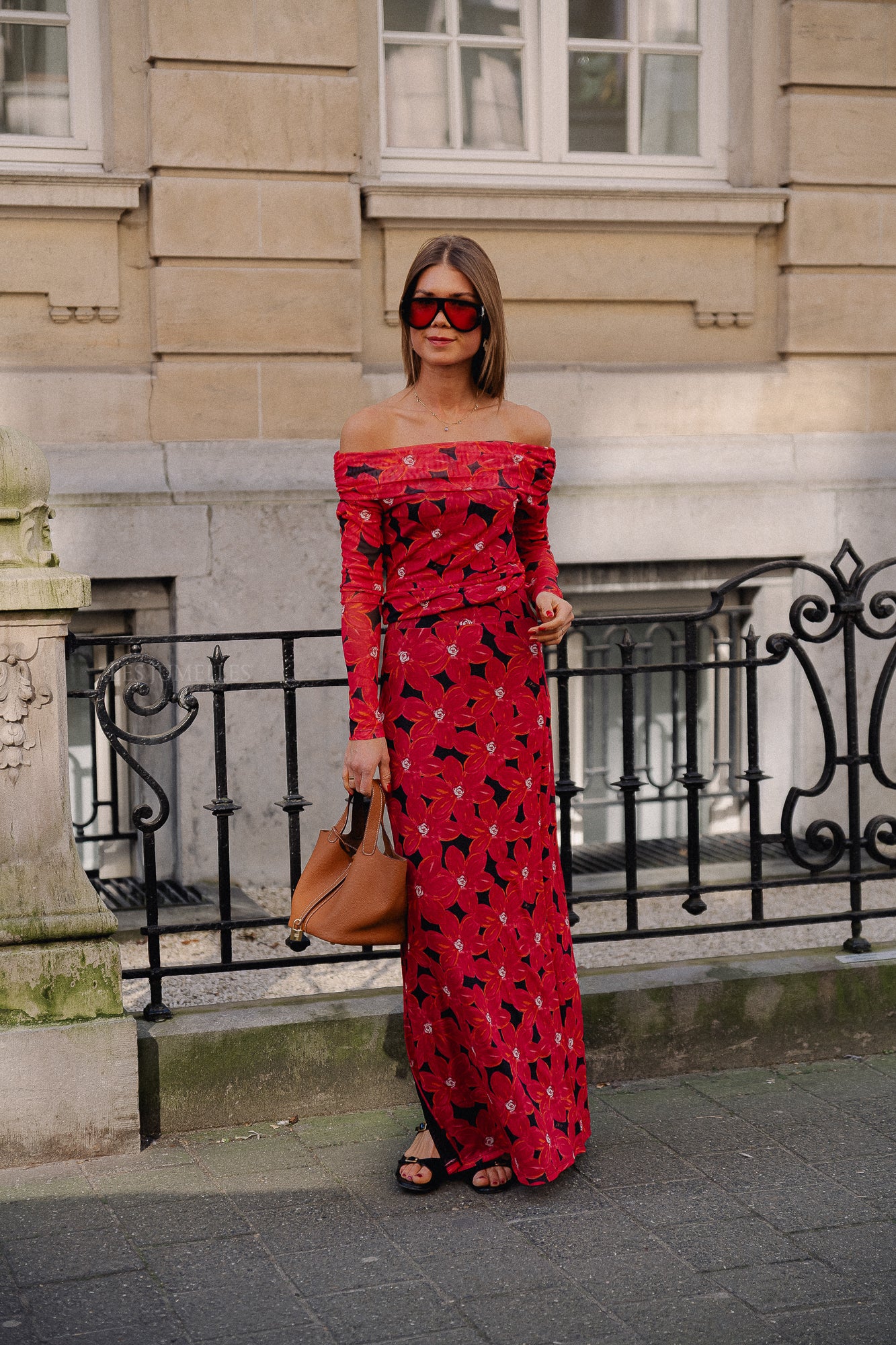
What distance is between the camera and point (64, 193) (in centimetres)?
672

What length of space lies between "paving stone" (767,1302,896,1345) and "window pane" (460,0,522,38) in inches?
244

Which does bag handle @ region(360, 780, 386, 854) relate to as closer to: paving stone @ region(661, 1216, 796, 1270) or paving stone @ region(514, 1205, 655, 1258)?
Result: paving stone @ region(514, 1205, 655, 1258)

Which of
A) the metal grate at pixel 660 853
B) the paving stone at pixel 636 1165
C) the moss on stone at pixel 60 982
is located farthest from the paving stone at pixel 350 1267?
the metal grate at pixel 660 853

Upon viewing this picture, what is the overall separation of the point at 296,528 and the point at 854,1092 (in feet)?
12.1

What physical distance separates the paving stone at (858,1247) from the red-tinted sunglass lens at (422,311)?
7.16 ft

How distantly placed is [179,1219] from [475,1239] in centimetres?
67

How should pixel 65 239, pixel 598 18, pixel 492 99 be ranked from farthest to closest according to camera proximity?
pixel 598 18 → pixel 492 99 → pixel 65 239

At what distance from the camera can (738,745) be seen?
25.3 ft

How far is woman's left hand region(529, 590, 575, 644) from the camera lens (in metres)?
3.58

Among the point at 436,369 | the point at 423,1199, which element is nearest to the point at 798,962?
the point at 423,1199

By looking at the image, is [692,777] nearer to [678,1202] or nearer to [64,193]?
[678,1202]

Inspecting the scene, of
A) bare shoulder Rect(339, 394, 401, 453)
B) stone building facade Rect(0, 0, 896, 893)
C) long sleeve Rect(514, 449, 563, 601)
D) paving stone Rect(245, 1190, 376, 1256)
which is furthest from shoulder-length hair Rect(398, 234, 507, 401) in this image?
stone building facade Rect(0, 0, 896, 893)

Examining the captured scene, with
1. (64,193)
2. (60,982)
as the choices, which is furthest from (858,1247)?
(64,193)

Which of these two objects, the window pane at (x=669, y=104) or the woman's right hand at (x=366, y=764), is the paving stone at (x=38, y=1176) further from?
the window pane at (x=669, y=104)
